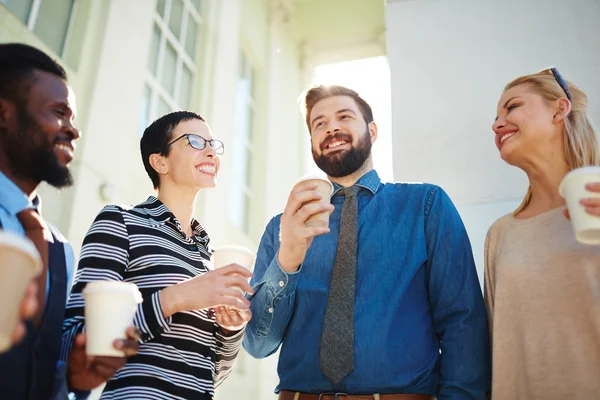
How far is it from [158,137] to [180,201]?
0.28 metres

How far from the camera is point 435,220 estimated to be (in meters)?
1.85

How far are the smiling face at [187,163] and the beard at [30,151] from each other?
627 mm

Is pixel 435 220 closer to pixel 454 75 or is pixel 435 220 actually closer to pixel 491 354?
pixel 491 354

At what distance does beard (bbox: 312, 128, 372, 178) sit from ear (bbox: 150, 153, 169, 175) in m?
0.57

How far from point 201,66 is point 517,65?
4.61 meters

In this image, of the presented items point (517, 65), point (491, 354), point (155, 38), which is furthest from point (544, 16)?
point (155, 38)

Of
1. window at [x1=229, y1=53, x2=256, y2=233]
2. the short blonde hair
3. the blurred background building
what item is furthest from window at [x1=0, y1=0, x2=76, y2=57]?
window at [x1=229, y1=53, x2=256, y2=233]

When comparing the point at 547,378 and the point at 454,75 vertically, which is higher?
the point at 454,75

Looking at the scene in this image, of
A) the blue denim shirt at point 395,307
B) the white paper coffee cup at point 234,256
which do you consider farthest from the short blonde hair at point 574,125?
the white paper coffee cup at point 234,256

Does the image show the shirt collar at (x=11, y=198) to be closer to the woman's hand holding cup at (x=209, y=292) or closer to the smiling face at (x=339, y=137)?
the woman's hand holding cup at (x=209, y=292)

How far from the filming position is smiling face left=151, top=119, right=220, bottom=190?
1.92 m

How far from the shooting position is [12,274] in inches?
34.1

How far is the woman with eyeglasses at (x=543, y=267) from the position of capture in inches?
57.9

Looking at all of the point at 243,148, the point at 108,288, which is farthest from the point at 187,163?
the point at 243,148
